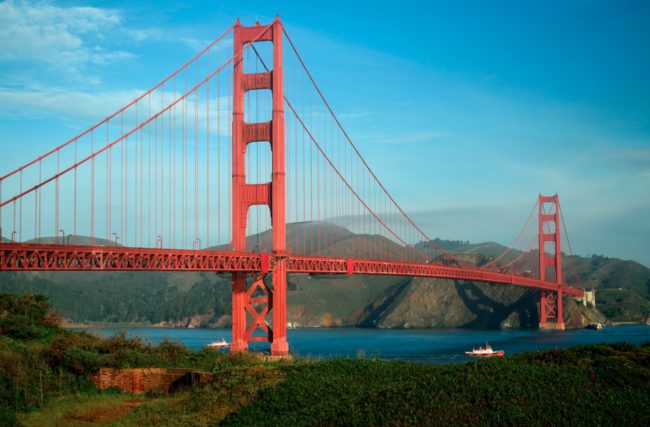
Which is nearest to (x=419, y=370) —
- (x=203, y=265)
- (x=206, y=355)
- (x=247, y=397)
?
(x=247, y=397)

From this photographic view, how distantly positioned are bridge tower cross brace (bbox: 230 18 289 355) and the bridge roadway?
1646 millimetres

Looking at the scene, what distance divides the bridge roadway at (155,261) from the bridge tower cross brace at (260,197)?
1.65 m

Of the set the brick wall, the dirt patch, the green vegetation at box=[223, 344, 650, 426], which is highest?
the green vegetation at box=[223, 344, 650, 426]

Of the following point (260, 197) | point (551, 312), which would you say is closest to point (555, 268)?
point (551, 312)

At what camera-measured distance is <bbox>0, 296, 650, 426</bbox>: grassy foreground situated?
14156 millimetres

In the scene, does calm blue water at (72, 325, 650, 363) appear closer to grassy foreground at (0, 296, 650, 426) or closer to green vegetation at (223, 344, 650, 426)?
grassy foreground at (0, 296, 650, 426)

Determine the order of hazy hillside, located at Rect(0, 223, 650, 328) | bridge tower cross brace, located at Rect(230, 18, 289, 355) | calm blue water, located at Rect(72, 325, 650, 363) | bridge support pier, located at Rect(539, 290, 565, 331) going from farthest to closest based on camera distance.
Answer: hazy hillside, located at Rect(0, 223, 650, 328)
bridge support pier, located at Rect(539, 290, 565, 331)
calm blue water, located at Rect(72, 325, 650, 363)
bridge tower cross brace, located at Rect(230, 18, 289, 355)

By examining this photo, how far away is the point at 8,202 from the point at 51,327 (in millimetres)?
7410

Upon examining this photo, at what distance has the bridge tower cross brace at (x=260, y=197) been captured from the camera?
51844mm

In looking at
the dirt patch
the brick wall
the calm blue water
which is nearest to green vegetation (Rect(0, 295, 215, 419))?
the brick wall

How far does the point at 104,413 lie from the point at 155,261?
77.4 ft

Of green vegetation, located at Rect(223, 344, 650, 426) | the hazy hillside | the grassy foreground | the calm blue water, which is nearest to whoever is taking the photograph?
green vegetation, located at Rect(223, 344, 650, 426)

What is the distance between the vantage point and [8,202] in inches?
1414

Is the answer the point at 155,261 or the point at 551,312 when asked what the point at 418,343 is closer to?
the point at 551,312
